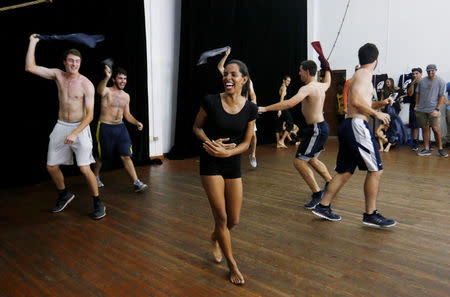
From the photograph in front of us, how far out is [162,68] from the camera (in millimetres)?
6355

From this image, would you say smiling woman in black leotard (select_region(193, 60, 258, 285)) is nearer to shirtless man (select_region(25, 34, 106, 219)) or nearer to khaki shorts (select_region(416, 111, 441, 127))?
shirtless man (select_region(25, 34, 106, 219))

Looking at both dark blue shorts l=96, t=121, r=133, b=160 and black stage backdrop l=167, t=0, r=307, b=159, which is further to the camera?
black stage backdrop l=167, t=0, r=307, b=159

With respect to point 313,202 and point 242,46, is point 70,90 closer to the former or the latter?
point 313,202

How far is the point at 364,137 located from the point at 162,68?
13.9 ft

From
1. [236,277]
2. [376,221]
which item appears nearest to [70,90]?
[236,277]

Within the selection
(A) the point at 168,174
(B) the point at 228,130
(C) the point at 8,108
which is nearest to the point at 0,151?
(C) the point at 8,108

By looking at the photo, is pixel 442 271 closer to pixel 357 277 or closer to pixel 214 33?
pixel 357 277

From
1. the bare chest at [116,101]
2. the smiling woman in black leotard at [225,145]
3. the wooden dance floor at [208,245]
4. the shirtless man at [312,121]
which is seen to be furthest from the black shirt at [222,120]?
the bare chest at [116,101]

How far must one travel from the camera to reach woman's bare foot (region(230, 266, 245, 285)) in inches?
84.6

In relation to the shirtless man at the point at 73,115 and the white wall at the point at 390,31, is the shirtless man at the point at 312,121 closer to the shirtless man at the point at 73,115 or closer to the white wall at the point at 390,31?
the shirtless man at the point at 73,115

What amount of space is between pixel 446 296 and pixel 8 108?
192 inches

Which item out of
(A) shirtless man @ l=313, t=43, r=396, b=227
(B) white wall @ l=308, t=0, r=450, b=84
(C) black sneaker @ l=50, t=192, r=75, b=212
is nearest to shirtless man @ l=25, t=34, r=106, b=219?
(C) black sneaker @ l=50, t=192, r=75, b=212

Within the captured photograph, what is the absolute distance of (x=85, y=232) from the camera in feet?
9.96

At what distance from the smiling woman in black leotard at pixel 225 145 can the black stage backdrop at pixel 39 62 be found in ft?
11.5
